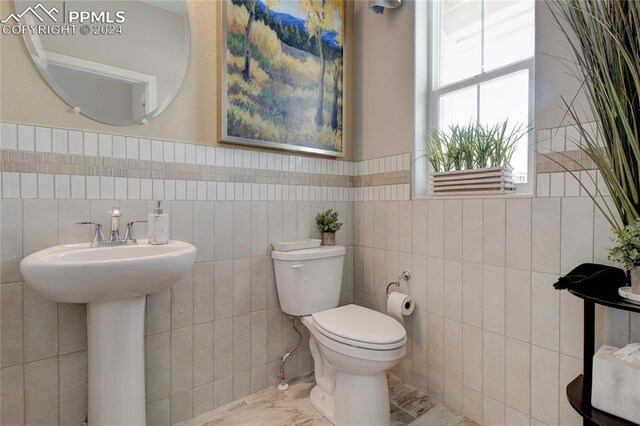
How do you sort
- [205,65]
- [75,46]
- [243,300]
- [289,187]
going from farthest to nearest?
[289,187] → [243,300] → [205,65] → [75,46]

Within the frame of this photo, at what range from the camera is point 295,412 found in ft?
5.40

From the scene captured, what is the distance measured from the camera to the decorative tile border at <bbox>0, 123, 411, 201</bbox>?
1.24m

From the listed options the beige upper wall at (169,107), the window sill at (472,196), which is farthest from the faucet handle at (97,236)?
the window sill at (472,196)

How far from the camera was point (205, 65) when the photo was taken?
1626 mm

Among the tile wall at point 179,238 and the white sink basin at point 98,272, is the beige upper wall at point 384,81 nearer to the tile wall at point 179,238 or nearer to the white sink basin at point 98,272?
the tile wall at point 179,238

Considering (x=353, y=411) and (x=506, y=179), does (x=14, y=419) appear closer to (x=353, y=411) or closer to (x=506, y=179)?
(x=353, y=411)

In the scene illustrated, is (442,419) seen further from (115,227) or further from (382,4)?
(382,4)

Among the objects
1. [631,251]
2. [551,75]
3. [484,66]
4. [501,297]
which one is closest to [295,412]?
[501,297]

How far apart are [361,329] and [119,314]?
959 mm

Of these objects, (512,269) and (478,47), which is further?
(478,47)

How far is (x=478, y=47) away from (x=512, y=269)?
1143 millimetres

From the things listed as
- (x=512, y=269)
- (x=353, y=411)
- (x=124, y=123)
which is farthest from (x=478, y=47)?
(x=353, y=411)

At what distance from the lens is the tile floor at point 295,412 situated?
1.57m

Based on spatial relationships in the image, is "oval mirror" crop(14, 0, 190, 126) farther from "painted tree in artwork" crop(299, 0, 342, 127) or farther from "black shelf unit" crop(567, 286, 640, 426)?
"black shelf unit" crop(567, 286, 640, 426)
